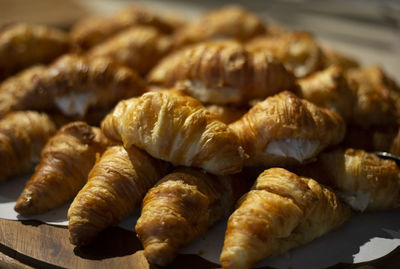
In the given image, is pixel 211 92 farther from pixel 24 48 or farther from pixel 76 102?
pixel 24 48

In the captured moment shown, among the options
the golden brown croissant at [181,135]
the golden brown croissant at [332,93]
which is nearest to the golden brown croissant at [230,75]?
the golden brown croissant at [332,93]

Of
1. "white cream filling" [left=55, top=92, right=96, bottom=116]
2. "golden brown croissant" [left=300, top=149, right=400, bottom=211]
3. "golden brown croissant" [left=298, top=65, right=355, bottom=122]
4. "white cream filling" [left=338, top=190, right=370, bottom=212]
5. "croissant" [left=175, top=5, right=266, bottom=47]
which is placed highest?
"croissant" [left=175, top=5, right=266, bottom=47]

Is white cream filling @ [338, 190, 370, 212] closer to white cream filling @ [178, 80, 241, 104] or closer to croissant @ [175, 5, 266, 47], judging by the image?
white cream filling @ [178, 80, 241, 104]

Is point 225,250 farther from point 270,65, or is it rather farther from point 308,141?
point 270,65

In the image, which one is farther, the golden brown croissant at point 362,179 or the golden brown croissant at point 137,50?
the golden brown croissant at point 137,50

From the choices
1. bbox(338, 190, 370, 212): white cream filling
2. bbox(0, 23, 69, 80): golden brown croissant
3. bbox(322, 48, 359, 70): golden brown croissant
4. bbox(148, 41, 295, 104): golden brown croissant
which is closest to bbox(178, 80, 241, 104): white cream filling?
bbox(148, 41, 295, 104): golden brown croissant

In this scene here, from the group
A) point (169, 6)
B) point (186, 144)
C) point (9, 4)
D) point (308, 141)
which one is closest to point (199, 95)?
point (186, 144)

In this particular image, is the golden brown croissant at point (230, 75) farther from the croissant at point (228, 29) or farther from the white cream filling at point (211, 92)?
the croissant at point (228, 29)
